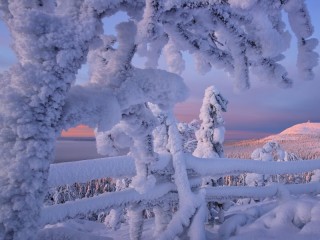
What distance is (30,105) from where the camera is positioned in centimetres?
205

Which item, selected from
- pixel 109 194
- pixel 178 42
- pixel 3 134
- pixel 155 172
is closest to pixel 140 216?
pixel 155 172

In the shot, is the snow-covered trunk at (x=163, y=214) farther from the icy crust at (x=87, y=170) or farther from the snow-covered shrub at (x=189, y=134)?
the snow-covered shrub at (x=189, y=134)

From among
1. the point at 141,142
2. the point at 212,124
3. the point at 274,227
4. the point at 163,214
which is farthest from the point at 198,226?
the point at 212,124

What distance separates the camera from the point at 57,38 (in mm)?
2047

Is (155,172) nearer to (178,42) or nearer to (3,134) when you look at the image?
(178,42)

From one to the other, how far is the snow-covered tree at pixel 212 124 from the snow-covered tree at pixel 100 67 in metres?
7.70

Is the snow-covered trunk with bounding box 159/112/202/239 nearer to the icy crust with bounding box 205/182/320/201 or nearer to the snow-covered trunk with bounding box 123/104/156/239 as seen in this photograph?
the icy crust with bounding box 205/182/320/201

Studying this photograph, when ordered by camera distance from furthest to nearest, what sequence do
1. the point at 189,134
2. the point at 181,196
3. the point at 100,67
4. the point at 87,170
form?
the point at 189,134, the point at 181,196, the point at 87,170, the point at 100,67

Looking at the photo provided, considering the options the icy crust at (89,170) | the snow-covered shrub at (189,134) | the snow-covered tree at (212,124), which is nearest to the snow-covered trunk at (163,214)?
the icy crust at (89,170)

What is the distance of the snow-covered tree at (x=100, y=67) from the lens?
6.67 feet

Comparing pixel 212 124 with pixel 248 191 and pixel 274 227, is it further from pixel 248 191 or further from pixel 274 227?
pixel 274 227

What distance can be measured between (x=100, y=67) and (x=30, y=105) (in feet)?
2.33

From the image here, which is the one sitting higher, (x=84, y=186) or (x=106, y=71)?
(x=106, y=71)

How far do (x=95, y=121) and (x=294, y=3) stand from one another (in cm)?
199
